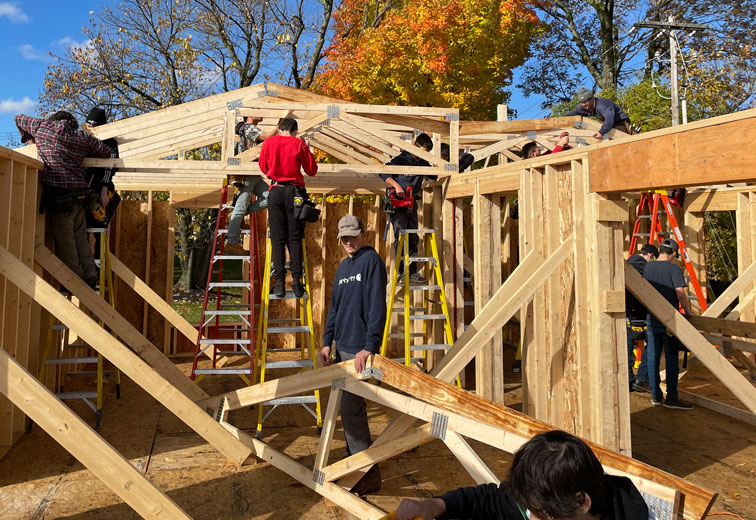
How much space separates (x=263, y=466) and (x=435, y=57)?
40.2 feet

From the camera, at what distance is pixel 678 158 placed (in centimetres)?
370

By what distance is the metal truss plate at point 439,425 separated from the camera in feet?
10.1

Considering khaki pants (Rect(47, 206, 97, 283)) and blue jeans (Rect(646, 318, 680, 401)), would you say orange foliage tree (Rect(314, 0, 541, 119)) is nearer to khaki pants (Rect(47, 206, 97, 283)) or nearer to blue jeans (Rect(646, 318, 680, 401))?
blue jeans (Rect(646, 318, 680, 401))

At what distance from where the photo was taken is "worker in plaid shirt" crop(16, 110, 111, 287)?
586 cm

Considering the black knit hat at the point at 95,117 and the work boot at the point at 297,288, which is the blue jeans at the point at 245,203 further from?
the black knit hat at the point at 95,117

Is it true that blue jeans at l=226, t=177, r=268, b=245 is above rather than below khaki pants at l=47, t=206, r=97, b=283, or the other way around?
above

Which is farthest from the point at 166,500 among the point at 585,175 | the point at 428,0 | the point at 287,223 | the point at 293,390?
the point at 428,0

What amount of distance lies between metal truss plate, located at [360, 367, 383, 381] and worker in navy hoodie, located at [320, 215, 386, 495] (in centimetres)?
35

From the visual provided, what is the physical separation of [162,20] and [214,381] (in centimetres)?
1454

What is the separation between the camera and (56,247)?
242 inches

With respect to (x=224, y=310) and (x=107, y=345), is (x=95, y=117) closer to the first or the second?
(x=224, y=310)

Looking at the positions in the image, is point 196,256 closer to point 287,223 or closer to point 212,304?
point 212,304

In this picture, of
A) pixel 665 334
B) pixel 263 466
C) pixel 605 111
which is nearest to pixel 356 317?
pixel 263 466

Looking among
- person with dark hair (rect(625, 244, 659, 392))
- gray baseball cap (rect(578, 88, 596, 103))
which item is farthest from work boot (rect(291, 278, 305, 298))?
gray baseball cap (rect(578, 88, 596, 103))
